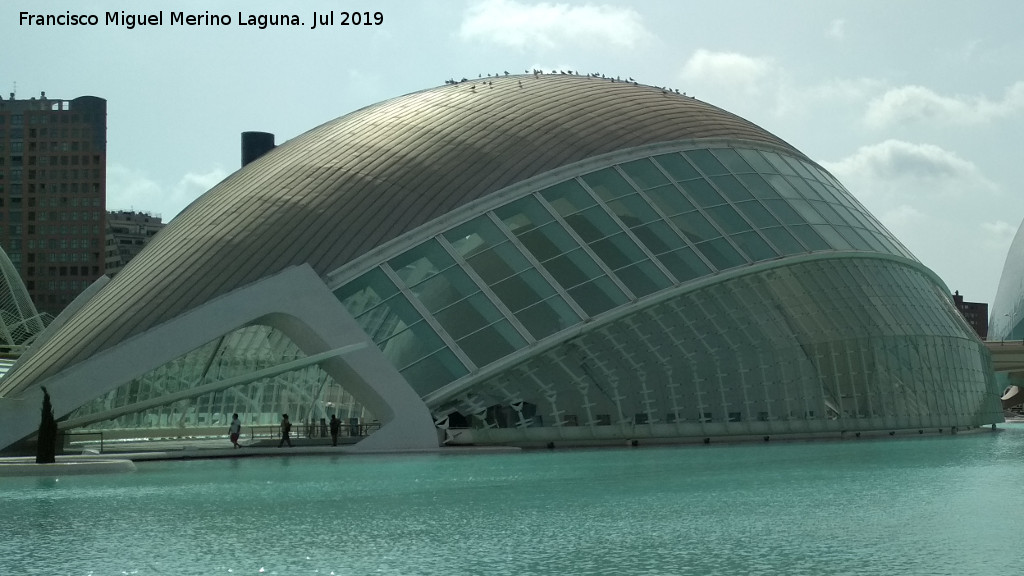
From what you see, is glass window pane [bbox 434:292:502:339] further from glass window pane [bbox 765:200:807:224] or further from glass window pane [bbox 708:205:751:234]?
glass window pane [bbox 765:200:807:224]

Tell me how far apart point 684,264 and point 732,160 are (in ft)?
23.6

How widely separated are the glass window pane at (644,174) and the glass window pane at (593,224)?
7.22 feet

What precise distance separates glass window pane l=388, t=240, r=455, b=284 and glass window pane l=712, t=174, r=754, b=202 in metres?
10.5

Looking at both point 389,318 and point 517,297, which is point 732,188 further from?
point 389,318

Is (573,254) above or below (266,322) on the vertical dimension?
above

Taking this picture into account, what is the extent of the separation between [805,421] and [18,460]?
21.2 metres

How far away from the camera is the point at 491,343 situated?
32000 millimetres

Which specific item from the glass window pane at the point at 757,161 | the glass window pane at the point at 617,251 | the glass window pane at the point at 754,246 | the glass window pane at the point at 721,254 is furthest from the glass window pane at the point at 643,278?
the glass window pane at the point at 757,161

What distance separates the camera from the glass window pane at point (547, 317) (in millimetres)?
32500

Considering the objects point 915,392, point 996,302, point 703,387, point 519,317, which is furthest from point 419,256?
point 996,302

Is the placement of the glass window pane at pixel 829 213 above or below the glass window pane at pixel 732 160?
below

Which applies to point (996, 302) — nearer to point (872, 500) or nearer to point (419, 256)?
point (419, 256)

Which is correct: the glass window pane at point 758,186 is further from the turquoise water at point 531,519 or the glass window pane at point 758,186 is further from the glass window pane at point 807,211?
the turquoise water at point 531,519

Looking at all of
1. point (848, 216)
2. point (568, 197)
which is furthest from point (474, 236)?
point (848, 216)
